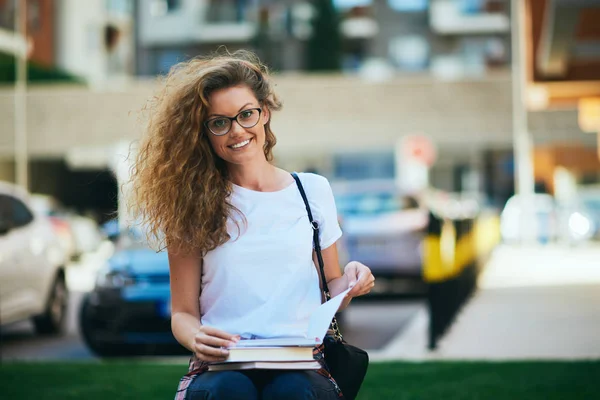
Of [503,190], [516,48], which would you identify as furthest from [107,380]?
[503,190]

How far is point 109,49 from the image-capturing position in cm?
5584

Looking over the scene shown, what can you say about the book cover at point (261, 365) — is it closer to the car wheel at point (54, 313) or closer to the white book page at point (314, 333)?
the white book page at point (314, 333)

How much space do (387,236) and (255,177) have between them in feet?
39.0

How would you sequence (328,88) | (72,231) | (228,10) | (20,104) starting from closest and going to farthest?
1. (72,231)
2. (20,104)
3. (328,88)
4. (228,10)

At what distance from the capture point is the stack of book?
3.24 m

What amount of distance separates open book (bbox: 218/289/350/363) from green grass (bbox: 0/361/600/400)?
3825mm

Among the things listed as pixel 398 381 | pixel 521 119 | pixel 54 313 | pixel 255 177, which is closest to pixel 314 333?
pixel 255 177

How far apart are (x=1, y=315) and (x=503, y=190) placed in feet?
128

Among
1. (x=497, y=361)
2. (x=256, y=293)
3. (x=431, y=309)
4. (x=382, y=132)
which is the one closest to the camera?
(x=256, y=293)

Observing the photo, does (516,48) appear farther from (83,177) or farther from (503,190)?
(83,177)

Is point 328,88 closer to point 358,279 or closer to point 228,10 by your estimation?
Result: point 228,10

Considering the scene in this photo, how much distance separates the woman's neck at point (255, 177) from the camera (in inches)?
147

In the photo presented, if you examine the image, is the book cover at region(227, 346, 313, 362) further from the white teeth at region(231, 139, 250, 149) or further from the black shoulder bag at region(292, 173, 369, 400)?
the white teeth at region(231, 139, 250, 149)

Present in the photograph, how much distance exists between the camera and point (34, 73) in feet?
147
